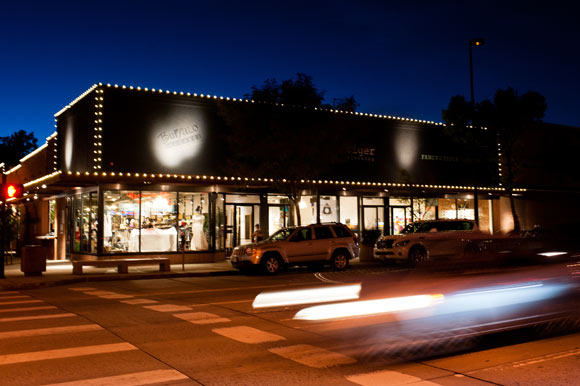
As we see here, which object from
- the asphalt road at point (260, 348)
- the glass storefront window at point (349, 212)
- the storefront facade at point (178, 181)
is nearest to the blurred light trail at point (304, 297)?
the asphalt road at point (260, 348)

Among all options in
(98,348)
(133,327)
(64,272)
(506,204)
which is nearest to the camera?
(98,348)

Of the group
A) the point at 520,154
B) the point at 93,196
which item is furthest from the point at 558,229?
the point at 520,154

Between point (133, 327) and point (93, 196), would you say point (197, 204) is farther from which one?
point (133, 327)

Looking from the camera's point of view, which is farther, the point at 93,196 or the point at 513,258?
the point at 93,196

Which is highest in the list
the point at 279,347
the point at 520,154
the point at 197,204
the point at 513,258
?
the point at 520,154

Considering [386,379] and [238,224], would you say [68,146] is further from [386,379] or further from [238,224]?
[386,379]

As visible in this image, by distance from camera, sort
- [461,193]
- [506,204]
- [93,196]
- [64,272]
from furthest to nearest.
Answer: [506,204] → [461,193] → [93,196] → [64,272]

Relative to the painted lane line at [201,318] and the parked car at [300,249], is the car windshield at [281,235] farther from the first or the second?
the painted lane line at [201,318]

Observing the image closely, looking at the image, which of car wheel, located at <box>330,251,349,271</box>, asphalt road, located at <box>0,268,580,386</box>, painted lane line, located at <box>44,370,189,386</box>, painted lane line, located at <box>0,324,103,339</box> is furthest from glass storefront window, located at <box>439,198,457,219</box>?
painted lane line, located at <box>44,370,189,386</box>

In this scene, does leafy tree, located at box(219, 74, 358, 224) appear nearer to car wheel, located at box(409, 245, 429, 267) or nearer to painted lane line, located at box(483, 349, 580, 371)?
car wheel, located at box(409, 245, 429, 267)

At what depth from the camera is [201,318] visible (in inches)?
428

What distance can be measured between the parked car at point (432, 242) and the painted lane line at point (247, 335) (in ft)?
46.6

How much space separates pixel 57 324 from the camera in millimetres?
10117

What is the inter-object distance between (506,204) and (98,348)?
3362 cm
